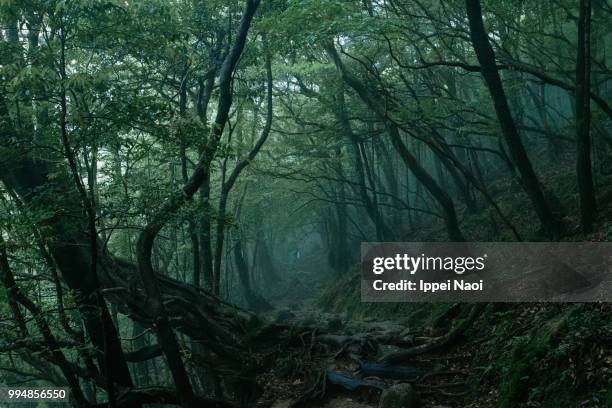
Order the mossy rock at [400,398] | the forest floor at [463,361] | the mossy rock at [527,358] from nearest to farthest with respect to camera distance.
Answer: the forest floor at [463,361] < the mossy rock at [527,358] < the mossy rock at [400,398]

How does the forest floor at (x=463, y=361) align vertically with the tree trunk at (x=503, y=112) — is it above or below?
below

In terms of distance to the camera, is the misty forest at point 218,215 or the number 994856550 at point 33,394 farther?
the number 994856550 at point 33,394

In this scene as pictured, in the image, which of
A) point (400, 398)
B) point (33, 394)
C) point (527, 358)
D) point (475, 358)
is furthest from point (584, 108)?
point (33, 394)

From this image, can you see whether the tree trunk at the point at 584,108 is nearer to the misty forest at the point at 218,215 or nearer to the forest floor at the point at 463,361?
the misty forest at the point at 218,215

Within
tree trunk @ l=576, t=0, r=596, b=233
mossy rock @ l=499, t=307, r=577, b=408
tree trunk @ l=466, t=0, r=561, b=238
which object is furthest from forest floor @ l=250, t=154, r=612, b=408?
tree trunk @ l=576, t=0, r=596, b=233

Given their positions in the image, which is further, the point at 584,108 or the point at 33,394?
the point at 33,394

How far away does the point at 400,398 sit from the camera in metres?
8.57

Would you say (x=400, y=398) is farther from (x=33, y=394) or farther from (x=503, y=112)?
(x=33, y=394)

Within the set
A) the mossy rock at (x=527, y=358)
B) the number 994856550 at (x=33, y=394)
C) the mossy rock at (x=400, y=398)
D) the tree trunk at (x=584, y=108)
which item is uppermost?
the tree trunk at (x=584, y=108)

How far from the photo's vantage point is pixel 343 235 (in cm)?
2798

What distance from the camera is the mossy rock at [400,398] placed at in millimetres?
8516

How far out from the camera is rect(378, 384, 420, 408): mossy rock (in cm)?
852

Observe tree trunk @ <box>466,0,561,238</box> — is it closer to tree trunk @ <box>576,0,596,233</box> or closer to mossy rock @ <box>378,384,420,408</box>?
tree trunk @ <box>576,0,596,233</box>

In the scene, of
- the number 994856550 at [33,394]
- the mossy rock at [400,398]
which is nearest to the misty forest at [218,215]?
the mossy rock at [400,398]
